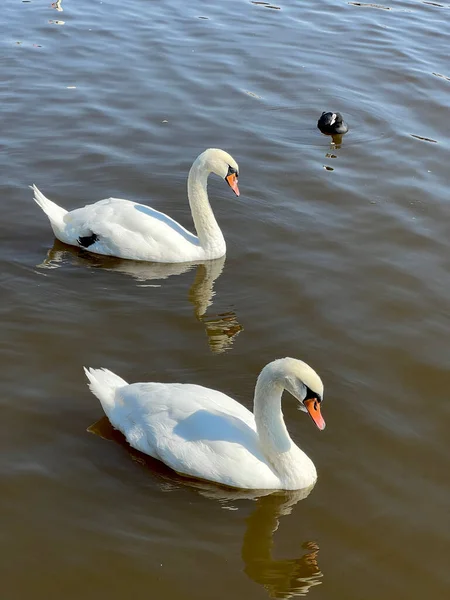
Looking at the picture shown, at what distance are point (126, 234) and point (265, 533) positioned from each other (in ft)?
15.4

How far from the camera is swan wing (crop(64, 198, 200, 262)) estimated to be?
1053 centimetres

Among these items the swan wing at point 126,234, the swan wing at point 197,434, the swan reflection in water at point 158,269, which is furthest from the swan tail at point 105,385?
the swan wing at point 126,234

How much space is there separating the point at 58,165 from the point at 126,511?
726cm

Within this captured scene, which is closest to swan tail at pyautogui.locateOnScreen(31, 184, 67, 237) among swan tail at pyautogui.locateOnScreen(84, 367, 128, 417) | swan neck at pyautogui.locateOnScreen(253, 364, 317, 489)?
swan tail at pyautogui.locateOnScreen(84, 367, 128, 417)

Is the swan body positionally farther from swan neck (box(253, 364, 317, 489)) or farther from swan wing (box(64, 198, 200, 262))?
swan neck (box(253, 364, 317, 489))

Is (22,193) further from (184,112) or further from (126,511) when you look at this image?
(126,511)

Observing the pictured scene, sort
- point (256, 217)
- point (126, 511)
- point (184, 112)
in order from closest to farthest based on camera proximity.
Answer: point (126, 511) → point (256, 217) → point (184, 112)

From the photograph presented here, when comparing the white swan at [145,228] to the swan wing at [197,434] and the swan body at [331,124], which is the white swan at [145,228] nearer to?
the swan wing at [197,434]

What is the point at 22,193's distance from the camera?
39.7ft

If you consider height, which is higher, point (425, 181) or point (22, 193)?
point (425, 181)

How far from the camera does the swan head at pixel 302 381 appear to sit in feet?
22.6

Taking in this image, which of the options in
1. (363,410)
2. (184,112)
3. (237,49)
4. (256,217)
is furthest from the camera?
(237,49)

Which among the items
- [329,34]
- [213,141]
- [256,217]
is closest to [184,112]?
[213,141]

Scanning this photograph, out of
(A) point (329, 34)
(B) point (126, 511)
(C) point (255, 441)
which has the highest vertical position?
(A) point (329, 34)
